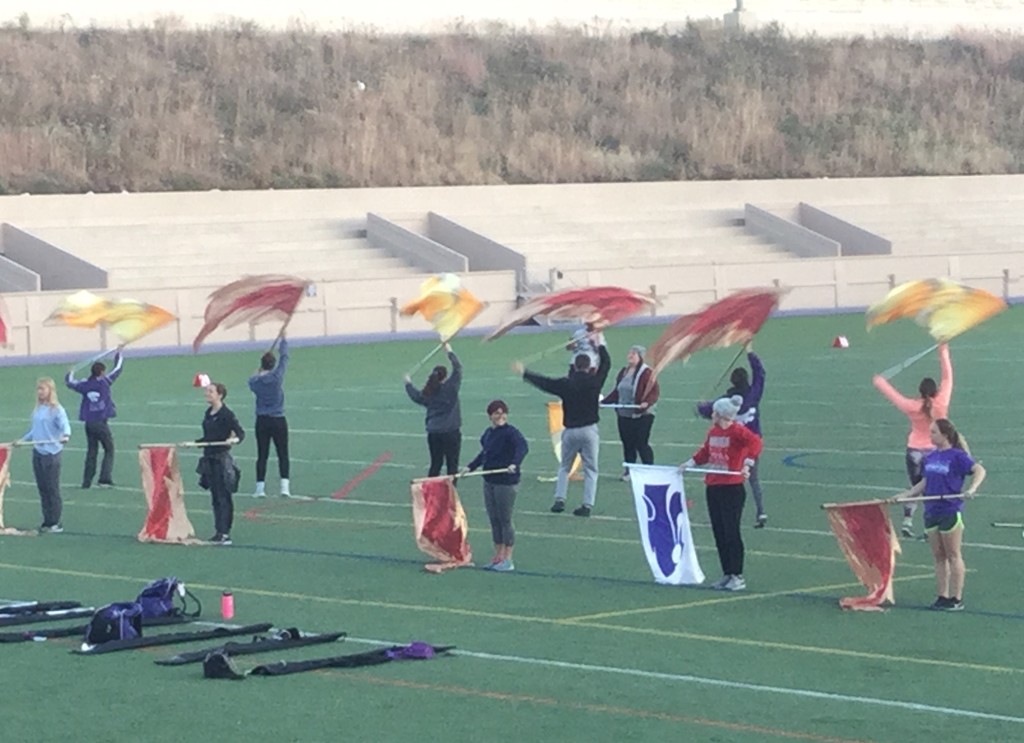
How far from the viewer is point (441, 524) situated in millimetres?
18516

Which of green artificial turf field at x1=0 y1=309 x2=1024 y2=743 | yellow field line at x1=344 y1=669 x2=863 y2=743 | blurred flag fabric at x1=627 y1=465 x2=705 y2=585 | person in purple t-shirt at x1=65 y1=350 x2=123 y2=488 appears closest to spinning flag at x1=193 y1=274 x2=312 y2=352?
green artificial turf field at x1=0 y1=309 x2=1024 y2=743

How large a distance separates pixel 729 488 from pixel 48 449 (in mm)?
7429

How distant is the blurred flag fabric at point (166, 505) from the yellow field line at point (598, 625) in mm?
1700

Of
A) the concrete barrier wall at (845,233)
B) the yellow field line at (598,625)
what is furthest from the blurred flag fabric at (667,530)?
the concrete barrier wall at (845,233)

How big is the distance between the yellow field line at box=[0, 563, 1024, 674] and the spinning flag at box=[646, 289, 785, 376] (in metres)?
4.09

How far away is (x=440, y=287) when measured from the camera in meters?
23.4

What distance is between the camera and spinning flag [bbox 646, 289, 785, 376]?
64.0ft

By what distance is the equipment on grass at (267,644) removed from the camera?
14.3 meters

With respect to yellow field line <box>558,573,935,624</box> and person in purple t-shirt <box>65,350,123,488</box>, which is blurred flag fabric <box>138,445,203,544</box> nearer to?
person in purple t-shirt <box>65,350,123,488</box>

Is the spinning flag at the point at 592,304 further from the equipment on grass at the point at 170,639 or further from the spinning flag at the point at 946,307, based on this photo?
the equipment on grass at the point at 170,639

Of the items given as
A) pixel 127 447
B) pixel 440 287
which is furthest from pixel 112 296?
pixel 440 287

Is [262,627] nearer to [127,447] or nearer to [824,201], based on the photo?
[127,447]

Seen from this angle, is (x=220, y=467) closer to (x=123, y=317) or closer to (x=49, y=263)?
(x=123, y=317)

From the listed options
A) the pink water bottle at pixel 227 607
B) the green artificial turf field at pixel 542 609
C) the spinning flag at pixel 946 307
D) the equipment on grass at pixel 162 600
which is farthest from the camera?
the spinning flag at pixel 946 307
